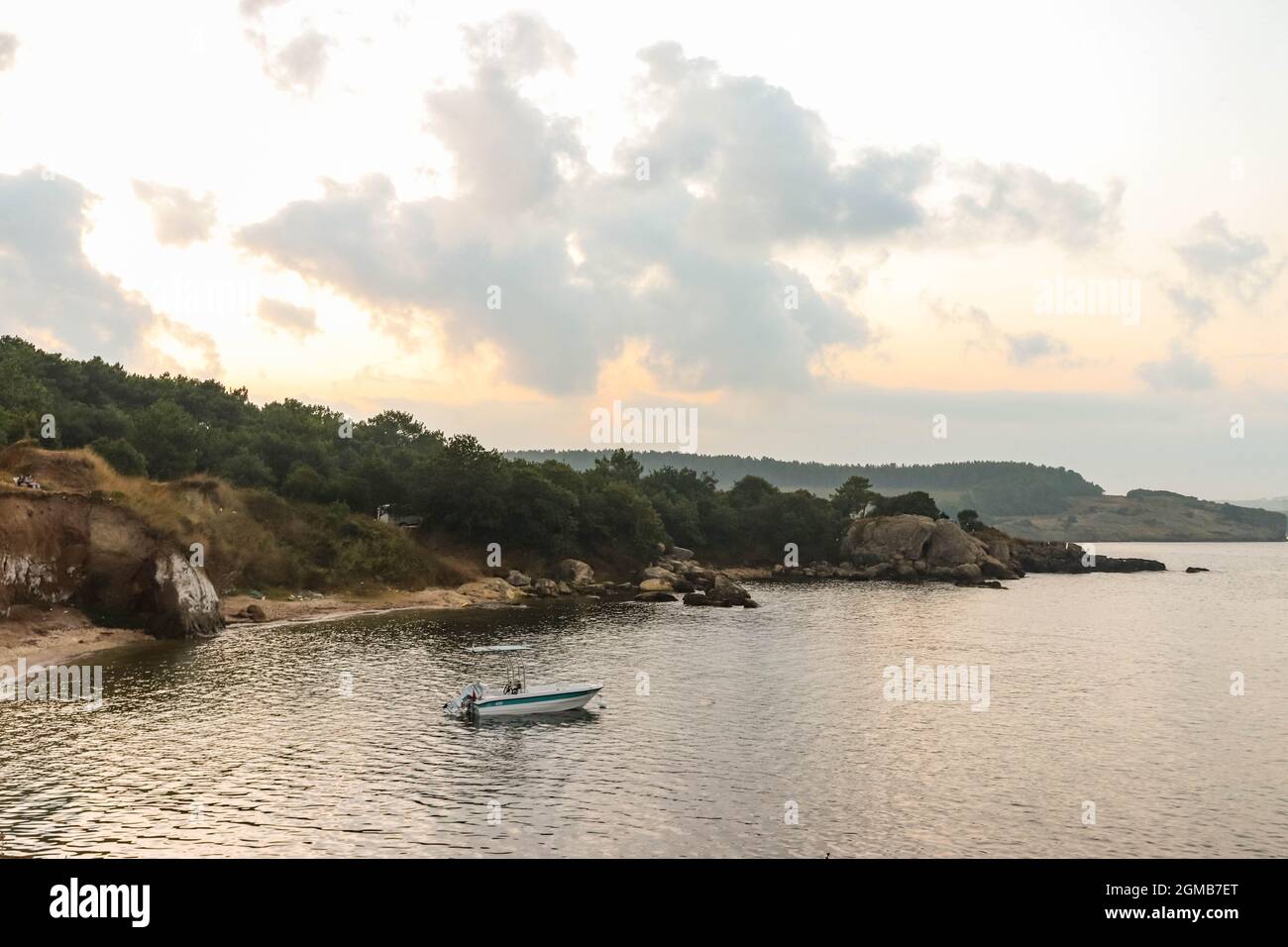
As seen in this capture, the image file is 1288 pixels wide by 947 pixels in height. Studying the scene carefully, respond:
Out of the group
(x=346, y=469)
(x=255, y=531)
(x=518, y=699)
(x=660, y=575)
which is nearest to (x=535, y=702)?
(x=518, y=699)

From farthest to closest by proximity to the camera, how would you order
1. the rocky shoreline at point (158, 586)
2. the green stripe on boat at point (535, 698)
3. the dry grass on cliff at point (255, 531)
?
the dry grass on cliff at point (255, 531) → the rocky shoreline at point (158, 586) → the green stripe on boat at point (535, 698)

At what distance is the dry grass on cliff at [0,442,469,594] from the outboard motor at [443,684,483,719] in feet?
116

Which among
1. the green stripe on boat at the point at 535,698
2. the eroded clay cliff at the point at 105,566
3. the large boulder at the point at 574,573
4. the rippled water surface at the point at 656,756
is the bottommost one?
the rippled water surface at the point at 656,756

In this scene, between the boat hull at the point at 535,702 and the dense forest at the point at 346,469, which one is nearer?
the boat hull at the point at 535,702

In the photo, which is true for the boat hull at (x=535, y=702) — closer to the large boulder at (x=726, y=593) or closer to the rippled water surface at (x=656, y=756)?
the rippled water surface at (x=656, y=756)

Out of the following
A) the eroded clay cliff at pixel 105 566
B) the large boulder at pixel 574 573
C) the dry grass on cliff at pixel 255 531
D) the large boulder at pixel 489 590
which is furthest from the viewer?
the large boulder at pixel 574 573

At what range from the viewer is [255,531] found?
322ft

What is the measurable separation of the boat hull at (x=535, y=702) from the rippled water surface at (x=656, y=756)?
3.85 feet

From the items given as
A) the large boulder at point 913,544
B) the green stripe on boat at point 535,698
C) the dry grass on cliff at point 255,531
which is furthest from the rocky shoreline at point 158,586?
the green stripe on boat at point 535,698

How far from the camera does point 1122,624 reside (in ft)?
313

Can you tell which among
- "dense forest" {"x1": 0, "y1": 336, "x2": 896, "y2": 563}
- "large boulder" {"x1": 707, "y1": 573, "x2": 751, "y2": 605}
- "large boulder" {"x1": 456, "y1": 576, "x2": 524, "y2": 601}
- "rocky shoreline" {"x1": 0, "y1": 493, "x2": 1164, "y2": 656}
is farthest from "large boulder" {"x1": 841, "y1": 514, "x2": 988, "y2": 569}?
"large boulder" {"x1": 456, "y1": 576, "x2": 524, "y2": 601}

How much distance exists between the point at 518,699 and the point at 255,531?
6026 centimetres

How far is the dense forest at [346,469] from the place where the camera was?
11031 cm
